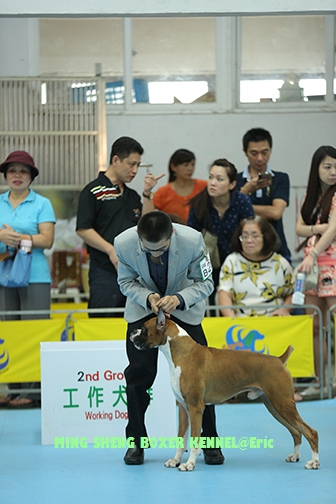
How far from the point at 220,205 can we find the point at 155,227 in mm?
2301

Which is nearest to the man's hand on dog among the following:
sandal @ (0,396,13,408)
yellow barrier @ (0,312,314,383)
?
yellow barrier @ (0,312,314,383)

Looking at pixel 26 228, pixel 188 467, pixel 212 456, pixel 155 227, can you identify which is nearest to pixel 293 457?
pixel 212 456

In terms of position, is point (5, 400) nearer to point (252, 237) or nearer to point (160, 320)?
point (252, 237)

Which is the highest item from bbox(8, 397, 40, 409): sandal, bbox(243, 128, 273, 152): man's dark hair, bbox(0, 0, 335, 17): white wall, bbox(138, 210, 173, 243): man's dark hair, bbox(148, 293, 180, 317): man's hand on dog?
bbox(0, 0, 335, 17): white wall

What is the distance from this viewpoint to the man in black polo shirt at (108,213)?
5855 millimetres

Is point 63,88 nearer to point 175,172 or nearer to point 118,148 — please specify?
point 175,172

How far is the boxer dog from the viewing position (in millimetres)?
4094

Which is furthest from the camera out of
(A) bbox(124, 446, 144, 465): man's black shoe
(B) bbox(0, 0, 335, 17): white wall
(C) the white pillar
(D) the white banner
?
(C) the white pillar

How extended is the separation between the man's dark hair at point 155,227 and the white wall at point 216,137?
544cm

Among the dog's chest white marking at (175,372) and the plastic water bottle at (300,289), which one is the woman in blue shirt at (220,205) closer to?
the plastic water bottle at (300,289)

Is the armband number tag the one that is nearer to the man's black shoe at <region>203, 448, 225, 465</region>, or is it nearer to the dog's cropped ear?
the dog's cropped ear

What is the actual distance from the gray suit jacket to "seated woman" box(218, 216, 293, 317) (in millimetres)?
1774

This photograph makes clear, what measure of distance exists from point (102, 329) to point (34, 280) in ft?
2.06

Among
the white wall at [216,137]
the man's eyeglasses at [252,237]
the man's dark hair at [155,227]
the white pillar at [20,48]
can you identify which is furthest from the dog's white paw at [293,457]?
the white pillar at [20,48]
